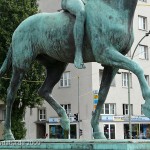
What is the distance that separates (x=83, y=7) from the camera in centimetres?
700

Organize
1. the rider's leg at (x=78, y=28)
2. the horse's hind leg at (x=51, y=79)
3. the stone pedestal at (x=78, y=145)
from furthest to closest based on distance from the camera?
the horse's hind leg at (x=51, y=79) < the rider's leg at (x=78, y=28) < the stone pedestal at (x=78, y=145)

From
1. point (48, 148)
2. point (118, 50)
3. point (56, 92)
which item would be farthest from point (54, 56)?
point (56, 92)

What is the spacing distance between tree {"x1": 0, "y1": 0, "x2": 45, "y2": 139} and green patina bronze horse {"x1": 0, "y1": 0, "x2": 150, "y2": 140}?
67.8 feet

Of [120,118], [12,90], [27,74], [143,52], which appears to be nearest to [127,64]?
[12,90]

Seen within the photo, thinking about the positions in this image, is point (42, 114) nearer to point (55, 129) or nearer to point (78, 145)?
point (55, 129)

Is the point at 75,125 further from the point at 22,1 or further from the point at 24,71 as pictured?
the point at 24,71

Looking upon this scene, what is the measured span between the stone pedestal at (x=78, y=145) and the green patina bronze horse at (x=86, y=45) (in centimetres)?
64

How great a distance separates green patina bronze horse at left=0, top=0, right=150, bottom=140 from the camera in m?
6.74

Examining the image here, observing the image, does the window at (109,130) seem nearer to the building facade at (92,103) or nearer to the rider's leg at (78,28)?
the building facade at (92,103)

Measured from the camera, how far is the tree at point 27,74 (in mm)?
29078

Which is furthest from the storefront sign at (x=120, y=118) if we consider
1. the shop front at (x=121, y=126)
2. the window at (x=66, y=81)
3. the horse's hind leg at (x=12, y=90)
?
the horse's hind leg at (x=12, y=90)

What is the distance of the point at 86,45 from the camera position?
7.14 meters

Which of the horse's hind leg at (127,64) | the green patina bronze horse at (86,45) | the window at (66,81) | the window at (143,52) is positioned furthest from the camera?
→ the window at (143,52)

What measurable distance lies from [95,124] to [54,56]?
1.45 m
